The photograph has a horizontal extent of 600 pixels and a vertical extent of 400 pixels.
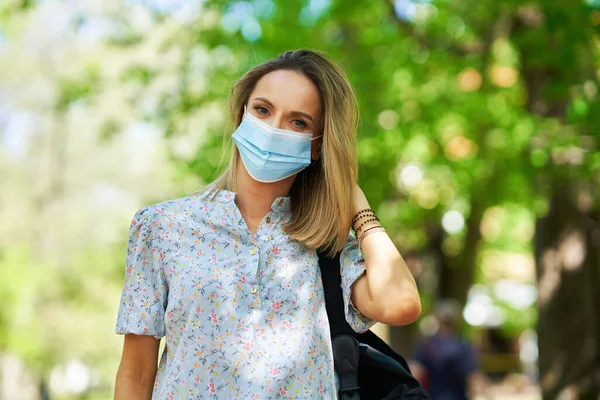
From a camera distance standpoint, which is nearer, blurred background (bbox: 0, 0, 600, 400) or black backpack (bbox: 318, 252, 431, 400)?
black backpack (bbox: 318, 252, 431, 400)

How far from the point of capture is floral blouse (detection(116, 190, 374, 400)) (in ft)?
9.80

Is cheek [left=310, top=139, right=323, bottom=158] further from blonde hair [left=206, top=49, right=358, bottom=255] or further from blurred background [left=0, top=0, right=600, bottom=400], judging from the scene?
blurred background [left=0, top=0, right=600, bottom=400]

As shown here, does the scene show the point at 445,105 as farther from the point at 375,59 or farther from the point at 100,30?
the point at 100,30

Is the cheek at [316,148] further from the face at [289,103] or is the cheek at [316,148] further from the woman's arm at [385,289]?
the woman's arm at [385,289]

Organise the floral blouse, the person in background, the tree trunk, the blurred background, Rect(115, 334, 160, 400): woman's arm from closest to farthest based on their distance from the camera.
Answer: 1. the floral blouse
2. Rect(115, 334, 160, 400): woman's arm
3. the person in background
4. the blurred background
5. the tree trunk

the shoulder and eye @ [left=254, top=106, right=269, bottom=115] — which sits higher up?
eye @ [left=254, top=106, right=269, bottom=115]

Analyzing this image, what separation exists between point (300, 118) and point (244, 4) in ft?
33.5

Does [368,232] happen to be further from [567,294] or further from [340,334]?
[567,294]

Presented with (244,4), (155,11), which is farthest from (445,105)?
(155,11)

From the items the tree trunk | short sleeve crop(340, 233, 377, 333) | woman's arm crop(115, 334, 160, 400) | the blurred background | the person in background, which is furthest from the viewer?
the tree trunk

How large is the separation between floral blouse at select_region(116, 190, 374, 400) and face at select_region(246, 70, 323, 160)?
358 millimetres

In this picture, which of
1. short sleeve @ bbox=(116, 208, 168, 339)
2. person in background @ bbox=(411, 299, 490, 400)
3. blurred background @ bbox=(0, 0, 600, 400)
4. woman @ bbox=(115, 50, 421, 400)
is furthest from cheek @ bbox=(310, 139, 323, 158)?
person in background @ bbox=(411, 299, 490, 400)

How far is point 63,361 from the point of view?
2969 centimetres

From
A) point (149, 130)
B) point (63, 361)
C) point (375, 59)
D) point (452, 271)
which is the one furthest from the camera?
point (63, 361)
